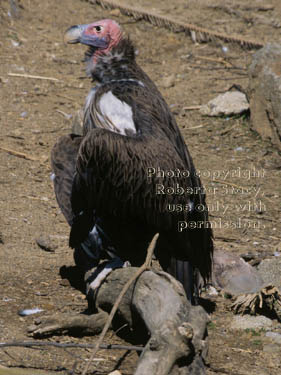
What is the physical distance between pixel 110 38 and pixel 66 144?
821 millimetres

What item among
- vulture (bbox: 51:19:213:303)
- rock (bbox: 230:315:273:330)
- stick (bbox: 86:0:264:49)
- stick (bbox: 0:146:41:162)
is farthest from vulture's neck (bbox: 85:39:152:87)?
stick (bbox: 86:0:264:49)

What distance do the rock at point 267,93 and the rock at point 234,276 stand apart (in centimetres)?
262

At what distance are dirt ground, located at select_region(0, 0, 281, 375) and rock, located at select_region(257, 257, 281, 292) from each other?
382 mm

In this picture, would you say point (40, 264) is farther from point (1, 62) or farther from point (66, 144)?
point (1, 62)

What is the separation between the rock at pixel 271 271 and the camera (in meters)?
5.38

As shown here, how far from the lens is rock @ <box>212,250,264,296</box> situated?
17.4 feet

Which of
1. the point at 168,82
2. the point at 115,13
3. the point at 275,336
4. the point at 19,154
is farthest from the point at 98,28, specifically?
the point at 115,13

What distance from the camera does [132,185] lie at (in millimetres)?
4703

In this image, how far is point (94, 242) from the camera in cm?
510

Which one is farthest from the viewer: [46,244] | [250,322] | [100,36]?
[46,244]

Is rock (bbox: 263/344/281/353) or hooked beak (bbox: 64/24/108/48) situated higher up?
hooked beak (bbox: 64/24/108/48)

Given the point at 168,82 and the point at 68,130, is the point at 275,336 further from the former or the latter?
the point at 168,82

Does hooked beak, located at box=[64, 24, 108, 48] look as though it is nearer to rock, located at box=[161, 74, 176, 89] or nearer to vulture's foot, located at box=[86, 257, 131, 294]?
vulture's foot, located at box=[86, 257, 131, 294]

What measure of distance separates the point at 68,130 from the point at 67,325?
386 centimetres
